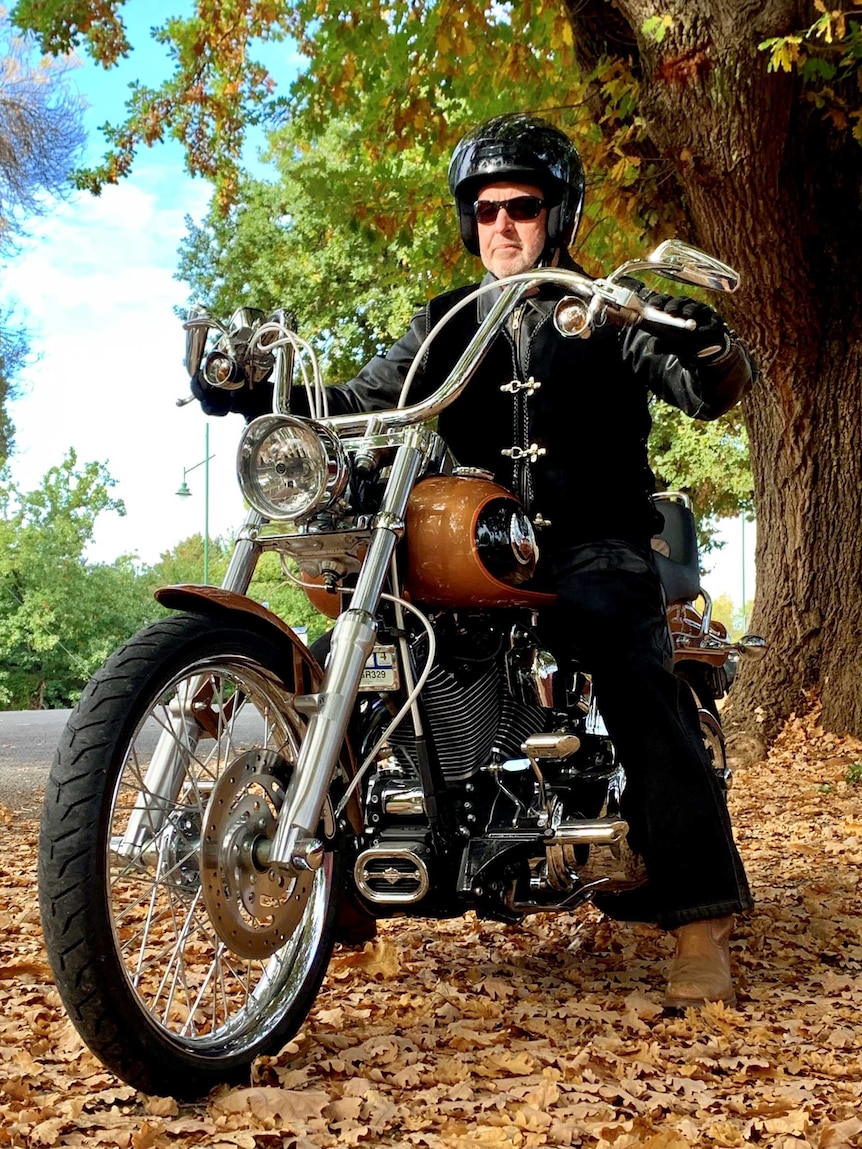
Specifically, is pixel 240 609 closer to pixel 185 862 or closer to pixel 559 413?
pixel 185 862

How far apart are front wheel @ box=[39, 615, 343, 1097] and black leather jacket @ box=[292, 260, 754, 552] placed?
949 millimetres

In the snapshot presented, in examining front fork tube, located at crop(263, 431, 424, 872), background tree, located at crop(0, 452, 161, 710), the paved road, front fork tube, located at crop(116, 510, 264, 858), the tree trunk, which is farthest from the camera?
background tree, located at crop(0, 452, 161, 710)

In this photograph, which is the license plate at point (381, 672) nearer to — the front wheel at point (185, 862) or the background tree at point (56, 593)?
the front wheel at point (185, 862)

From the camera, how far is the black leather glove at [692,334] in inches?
115

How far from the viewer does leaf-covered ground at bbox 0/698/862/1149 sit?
2508mm

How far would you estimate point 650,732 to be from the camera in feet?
11.0

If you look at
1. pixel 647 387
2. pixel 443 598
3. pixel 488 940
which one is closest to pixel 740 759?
pixel 488 940

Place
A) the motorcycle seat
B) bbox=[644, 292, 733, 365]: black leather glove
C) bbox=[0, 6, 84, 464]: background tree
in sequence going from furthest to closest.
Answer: bbox=[0, 6, 84, 464]: background tree
the motorcycle seat
bbox=[644, 292, 733, 365]: black leather glove

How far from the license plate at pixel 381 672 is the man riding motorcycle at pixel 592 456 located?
0.50m

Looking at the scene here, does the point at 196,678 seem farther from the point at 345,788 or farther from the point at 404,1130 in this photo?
the point at 404,1130

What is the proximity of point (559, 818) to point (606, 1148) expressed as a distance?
2.99ft

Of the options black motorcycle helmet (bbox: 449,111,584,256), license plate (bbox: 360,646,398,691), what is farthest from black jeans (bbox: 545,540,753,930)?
black motorcycle helmet (bbox: 449,111,584,256)

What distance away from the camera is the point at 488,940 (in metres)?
4.20

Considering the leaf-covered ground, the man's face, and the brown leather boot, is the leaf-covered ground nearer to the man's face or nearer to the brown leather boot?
the brown leather boot
